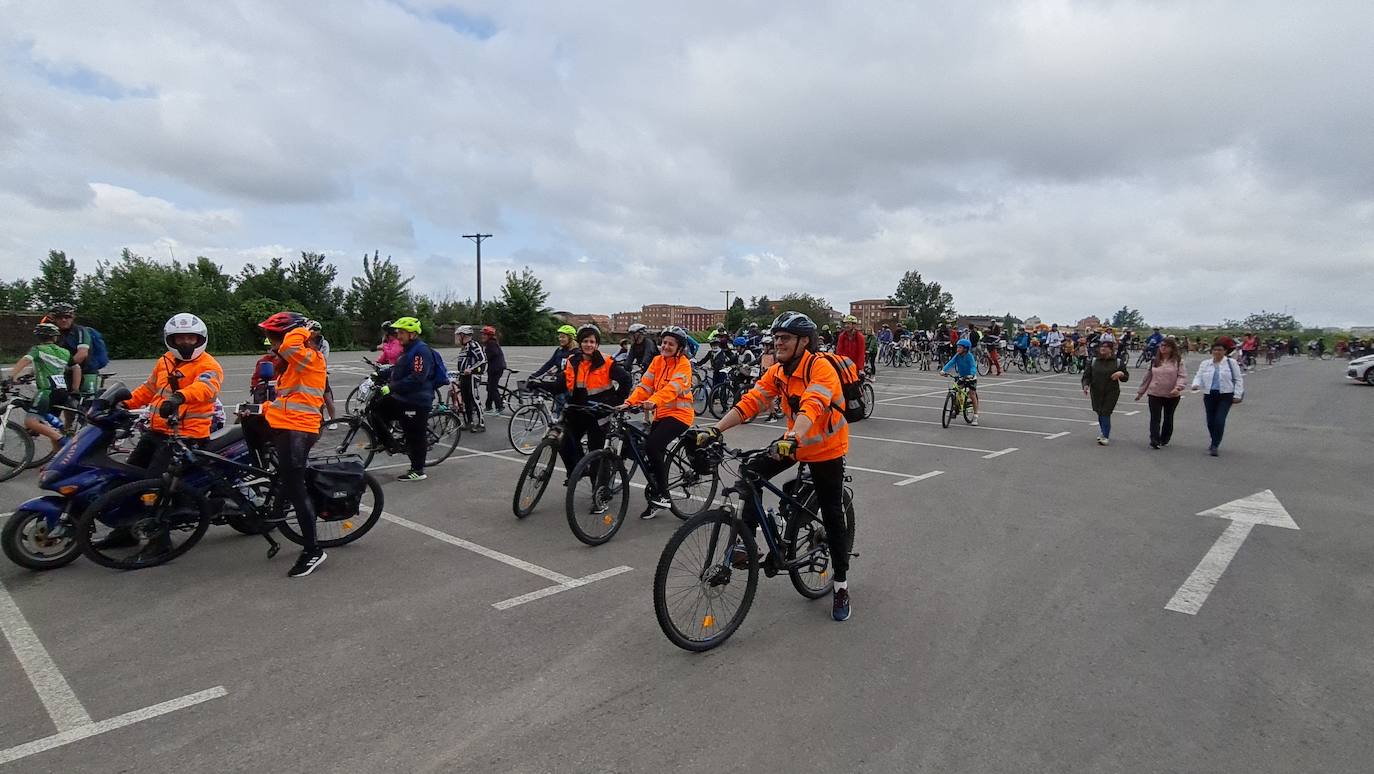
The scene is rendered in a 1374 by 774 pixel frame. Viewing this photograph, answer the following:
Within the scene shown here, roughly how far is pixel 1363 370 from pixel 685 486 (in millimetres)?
31248

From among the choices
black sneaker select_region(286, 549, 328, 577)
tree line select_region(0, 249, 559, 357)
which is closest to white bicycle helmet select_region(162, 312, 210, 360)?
black sneaker select_region(286, 549, 328, 577)

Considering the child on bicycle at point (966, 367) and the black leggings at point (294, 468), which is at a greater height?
the child on bicycle at point (966, 367)

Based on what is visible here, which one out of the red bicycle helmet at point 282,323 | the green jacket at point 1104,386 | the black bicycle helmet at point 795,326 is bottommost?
the green jacket at point 1104,386

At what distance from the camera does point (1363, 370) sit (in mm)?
25797

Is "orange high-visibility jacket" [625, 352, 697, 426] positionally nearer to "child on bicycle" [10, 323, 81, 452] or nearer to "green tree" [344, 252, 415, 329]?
"child on bicycle" [10, 323, 81, 452]

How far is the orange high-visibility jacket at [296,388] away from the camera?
16.3ft

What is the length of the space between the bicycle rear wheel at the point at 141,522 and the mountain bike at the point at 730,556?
362cm

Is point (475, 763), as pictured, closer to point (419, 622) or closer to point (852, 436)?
point (419, 622)

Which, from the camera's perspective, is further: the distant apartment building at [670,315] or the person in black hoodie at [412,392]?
the distant apartment building at [670,315]

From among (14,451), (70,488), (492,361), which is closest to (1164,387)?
(492,361)

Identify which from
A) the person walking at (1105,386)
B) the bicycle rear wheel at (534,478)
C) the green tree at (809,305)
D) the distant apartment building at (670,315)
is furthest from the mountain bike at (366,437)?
the distant apartment building at (670,315)

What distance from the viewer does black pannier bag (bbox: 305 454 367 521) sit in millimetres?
5277

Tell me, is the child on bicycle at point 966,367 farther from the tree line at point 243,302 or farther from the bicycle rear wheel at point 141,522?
the tree line at point 243,302

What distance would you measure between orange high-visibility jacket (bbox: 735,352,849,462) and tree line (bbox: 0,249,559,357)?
123 ft
